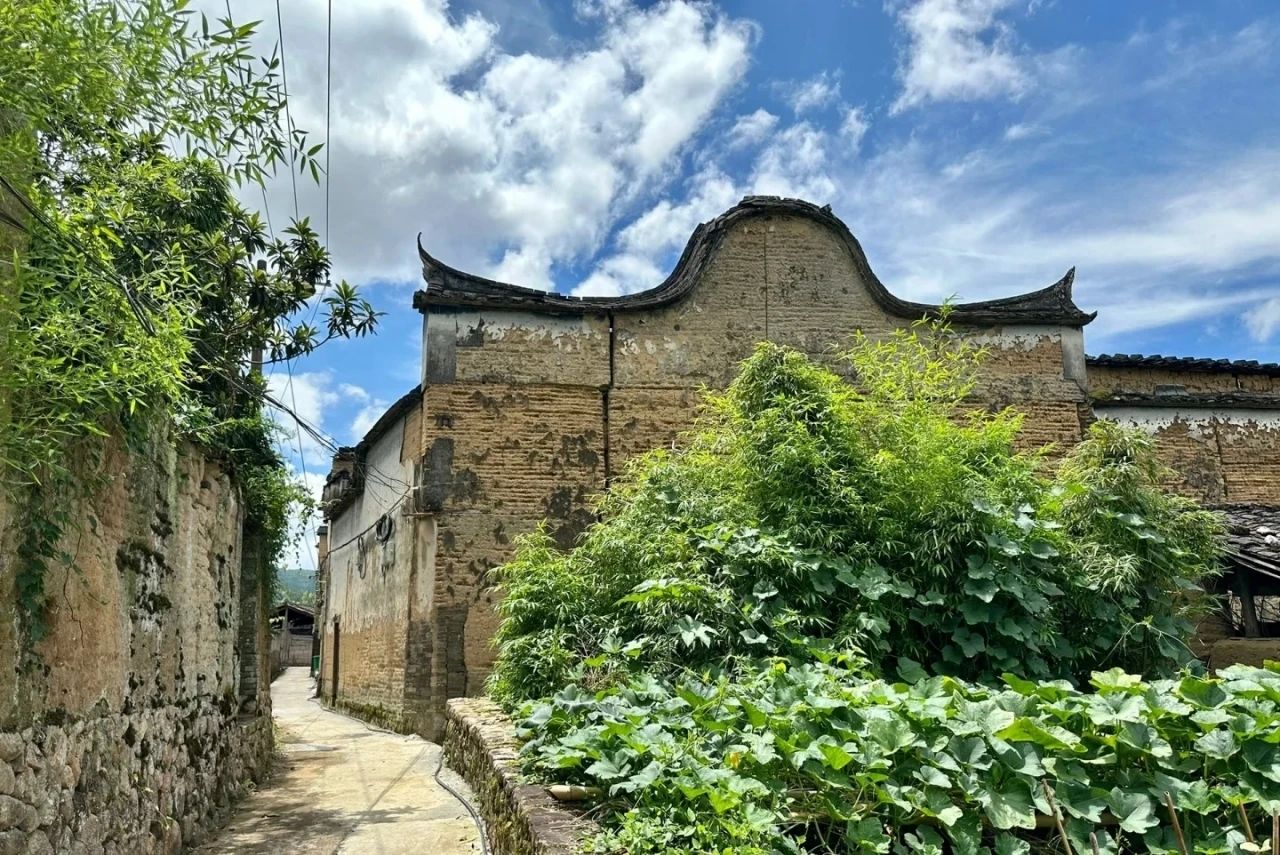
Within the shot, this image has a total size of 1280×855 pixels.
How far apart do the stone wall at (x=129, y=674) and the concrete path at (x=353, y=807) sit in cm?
40

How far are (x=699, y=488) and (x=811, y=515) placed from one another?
131 centimetres

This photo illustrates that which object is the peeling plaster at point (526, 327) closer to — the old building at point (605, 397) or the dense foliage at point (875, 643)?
the old building at point (605, 397)

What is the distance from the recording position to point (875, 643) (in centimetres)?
619

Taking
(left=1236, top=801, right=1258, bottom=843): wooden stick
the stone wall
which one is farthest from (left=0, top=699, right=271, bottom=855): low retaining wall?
(left=1236, top=801, right=1258, bottom=843): wooden stick

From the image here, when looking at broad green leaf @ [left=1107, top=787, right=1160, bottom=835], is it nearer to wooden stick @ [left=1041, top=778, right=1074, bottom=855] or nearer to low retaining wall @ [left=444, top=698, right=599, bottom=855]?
wooden stick @ [left=1041, top=778, right=1074, bottom=855]

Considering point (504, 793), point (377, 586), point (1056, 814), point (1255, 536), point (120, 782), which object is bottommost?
point (504, 793)

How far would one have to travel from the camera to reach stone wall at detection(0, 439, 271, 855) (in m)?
3.75

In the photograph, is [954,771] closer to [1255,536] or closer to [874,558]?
[874,558]

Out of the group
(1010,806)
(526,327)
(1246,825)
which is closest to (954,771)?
(1010,806)

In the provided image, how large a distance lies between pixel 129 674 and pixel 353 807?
3.50 meters

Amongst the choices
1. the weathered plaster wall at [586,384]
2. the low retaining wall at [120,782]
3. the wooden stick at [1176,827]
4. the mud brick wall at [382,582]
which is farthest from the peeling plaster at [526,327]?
the wooden stick at [1176,827]

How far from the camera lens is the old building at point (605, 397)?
1128cm

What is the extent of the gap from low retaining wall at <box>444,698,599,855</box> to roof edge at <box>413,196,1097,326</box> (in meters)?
5.18

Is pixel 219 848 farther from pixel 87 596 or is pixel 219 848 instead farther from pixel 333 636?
pixel 333 636
